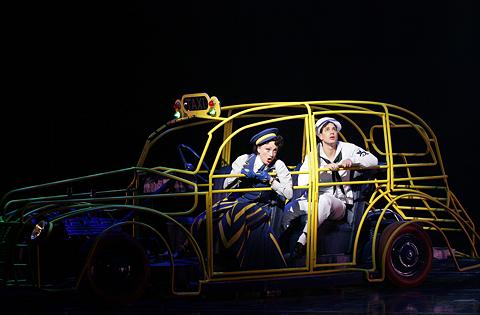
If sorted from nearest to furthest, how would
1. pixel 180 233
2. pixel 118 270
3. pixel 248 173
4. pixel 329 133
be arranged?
1. pixel 118 270
2. pixel 248 173
3. pixel 180 233
4. pixel 329 133

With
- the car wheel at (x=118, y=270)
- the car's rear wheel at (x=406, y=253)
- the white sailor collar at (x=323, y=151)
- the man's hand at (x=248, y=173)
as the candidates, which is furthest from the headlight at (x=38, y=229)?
the car's rear wheel at (x=406, y=253)

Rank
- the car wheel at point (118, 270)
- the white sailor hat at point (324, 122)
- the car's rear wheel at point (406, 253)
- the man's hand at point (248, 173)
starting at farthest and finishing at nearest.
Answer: the white sailor hat at point (324, 122)
the car's rear wheel at point (406, 253)
the man's hand at point (248, 173)
the car wheel at point (118, 270)

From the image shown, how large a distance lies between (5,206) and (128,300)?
1.68m

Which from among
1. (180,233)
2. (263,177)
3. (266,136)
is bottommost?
(180,233)

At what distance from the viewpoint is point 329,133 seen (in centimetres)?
848

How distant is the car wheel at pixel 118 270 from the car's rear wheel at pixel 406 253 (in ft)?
7.36

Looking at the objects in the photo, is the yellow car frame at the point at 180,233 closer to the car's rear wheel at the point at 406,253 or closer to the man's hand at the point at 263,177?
the car's rear wheel at the point at 406,253

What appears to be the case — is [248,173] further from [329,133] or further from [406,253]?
[406,253]

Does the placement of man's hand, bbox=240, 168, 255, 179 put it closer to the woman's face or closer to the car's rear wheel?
the woman's face

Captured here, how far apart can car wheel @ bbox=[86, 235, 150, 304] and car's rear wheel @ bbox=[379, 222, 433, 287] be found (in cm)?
224

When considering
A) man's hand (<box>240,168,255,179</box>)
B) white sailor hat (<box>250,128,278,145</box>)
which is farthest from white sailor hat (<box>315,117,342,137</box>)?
man's hand (<box>240,168,255,179</box>)

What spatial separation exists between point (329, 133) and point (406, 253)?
1.31 m

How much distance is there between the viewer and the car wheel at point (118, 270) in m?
7.41

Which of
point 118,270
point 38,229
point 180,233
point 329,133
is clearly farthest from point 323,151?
point 38,229
